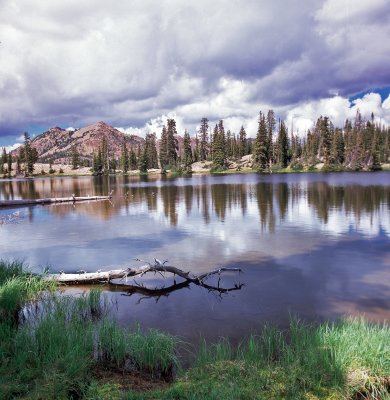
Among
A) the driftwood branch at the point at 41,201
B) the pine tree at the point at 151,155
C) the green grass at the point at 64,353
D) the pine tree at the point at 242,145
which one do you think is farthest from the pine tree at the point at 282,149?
the green grass at the point at 64,353

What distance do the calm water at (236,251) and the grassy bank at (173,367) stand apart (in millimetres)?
2338

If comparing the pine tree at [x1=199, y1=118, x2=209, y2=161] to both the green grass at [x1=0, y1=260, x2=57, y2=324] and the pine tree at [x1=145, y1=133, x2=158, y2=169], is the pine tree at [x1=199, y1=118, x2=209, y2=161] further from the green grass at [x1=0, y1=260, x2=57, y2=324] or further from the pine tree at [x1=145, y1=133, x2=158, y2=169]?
the green grass at [x1=0, y1=260, x2=57, y2=324]

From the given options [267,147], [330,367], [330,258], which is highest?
[267,147]

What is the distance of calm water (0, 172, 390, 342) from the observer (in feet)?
38.5

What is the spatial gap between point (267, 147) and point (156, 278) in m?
117

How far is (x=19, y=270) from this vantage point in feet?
43.8

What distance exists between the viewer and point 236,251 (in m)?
19.9

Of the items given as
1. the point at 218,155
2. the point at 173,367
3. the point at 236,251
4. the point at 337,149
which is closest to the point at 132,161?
the point at 218,155

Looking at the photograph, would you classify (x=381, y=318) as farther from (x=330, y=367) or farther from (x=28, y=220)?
(x=28, y=220)

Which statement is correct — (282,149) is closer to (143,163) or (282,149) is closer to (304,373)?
(143,163)

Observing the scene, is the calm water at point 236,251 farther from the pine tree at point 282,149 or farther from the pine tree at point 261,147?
the pine tree at point 282,149

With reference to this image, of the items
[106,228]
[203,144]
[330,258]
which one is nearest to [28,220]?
[106,228]

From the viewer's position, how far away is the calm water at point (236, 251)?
11.7m

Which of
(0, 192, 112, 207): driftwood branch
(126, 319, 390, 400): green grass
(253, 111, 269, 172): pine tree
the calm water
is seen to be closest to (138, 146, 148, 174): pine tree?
(253, 111, 269, 172): pine tree
